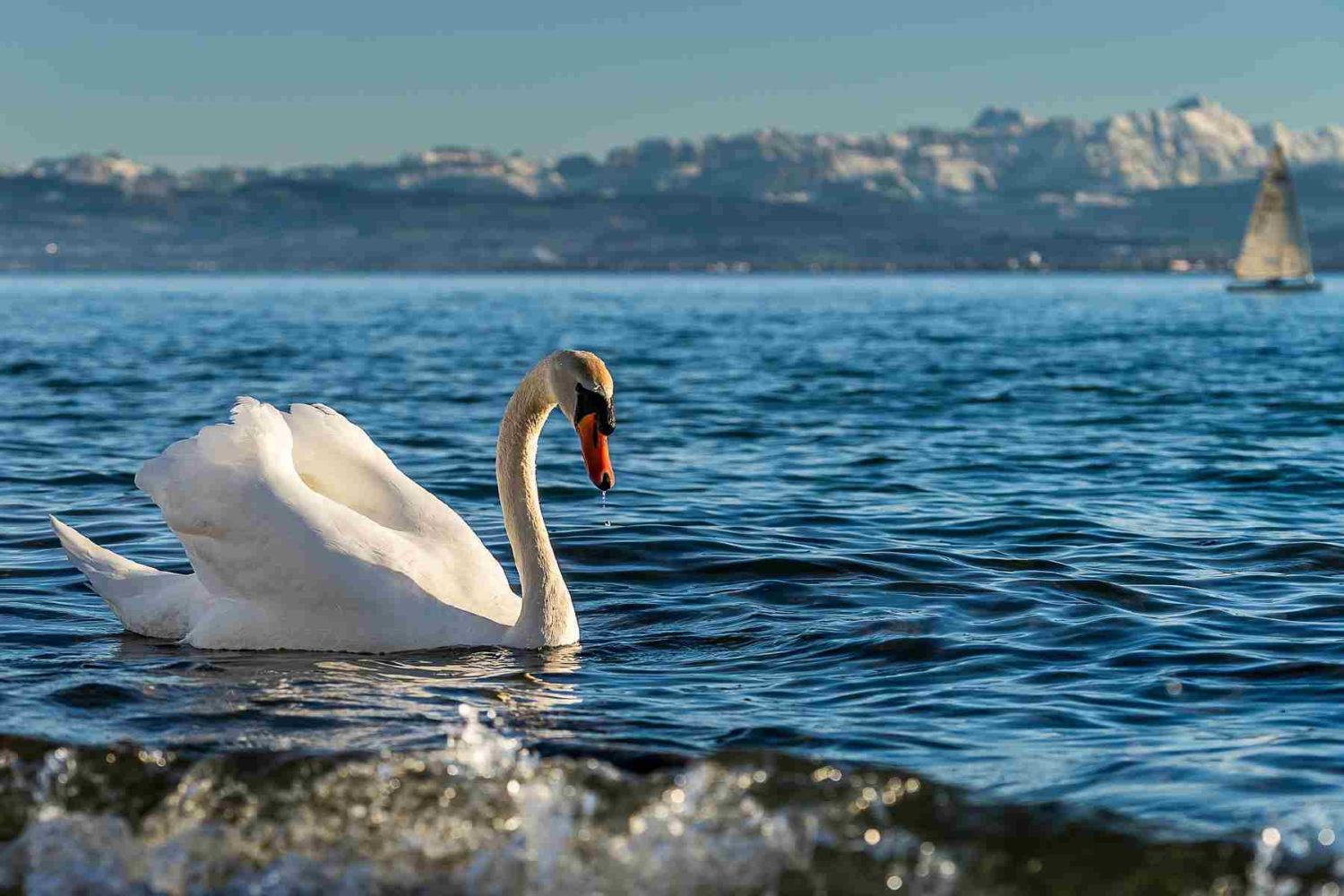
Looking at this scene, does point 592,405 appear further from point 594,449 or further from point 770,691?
point 770,691

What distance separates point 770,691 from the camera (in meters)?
7.64

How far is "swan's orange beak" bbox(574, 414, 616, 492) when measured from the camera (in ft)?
25.6

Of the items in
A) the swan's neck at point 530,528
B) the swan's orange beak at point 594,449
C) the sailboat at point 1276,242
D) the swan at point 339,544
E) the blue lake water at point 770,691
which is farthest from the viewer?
the sailboat at point 1276,242

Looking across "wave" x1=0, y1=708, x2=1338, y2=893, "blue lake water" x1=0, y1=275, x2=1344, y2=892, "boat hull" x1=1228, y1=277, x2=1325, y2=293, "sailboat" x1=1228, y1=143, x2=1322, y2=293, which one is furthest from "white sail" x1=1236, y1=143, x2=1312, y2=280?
"wave" x1=0, y1=708, x2=1338, y2=893

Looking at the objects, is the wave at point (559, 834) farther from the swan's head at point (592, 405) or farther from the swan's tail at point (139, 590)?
the swan's tail at point (139, 590)

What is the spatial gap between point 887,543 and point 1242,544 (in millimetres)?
2342

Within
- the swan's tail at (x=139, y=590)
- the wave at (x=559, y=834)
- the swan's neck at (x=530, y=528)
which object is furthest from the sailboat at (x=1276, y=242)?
the wave at (x=559, y=834)

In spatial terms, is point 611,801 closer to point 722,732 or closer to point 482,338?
point 722,732

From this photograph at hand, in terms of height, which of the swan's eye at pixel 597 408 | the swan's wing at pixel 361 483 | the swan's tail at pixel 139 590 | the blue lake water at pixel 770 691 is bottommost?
the blue lake water at pixel 770 691

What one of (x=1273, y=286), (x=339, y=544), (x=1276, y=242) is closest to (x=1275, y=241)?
(x=1276, y=242)

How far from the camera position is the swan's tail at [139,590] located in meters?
8.78

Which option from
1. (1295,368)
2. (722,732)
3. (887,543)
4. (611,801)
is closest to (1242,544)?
(887,543)

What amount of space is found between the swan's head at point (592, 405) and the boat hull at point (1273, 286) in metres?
87.6

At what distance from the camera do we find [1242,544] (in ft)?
37.3
